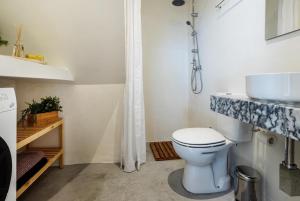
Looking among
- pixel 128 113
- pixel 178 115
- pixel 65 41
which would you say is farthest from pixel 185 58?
pixel 65 41

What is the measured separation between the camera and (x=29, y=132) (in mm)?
1462

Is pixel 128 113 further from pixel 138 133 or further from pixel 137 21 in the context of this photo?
pixel 137 21

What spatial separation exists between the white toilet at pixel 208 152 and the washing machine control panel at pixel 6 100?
112 cm

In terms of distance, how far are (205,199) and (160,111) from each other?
154 centimetres

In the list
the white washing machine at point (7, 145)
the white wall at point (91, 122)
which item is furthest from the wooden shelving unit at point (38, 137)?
the white washing machine at point (7, 145)

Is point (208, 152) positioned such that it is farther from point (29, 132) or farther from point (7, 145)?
point (29, 132)

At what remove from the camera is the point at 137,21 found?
1834 mm

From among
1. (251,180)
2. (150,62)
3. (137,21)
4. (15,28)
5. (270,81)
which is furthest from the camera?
(150,62)

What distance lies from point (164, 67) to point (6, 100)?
217 centimetres

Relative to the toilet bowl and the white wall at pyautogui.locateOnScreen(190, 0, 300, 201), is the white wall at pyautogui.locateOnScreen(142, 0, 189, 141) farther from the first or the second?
the toilet bowl

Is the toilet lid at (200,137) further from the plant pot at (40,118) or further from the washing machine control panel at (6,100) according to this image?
the plant pot at (40,118)

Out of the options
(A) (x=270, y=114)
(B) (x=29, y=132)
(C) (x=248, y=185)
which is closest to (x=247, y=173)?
(C) (x=248, y=185)

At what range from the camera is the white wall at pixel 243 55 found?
48.0 inches

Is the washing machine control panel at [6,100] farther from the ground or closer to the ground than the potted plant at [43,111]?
farther from the ground
